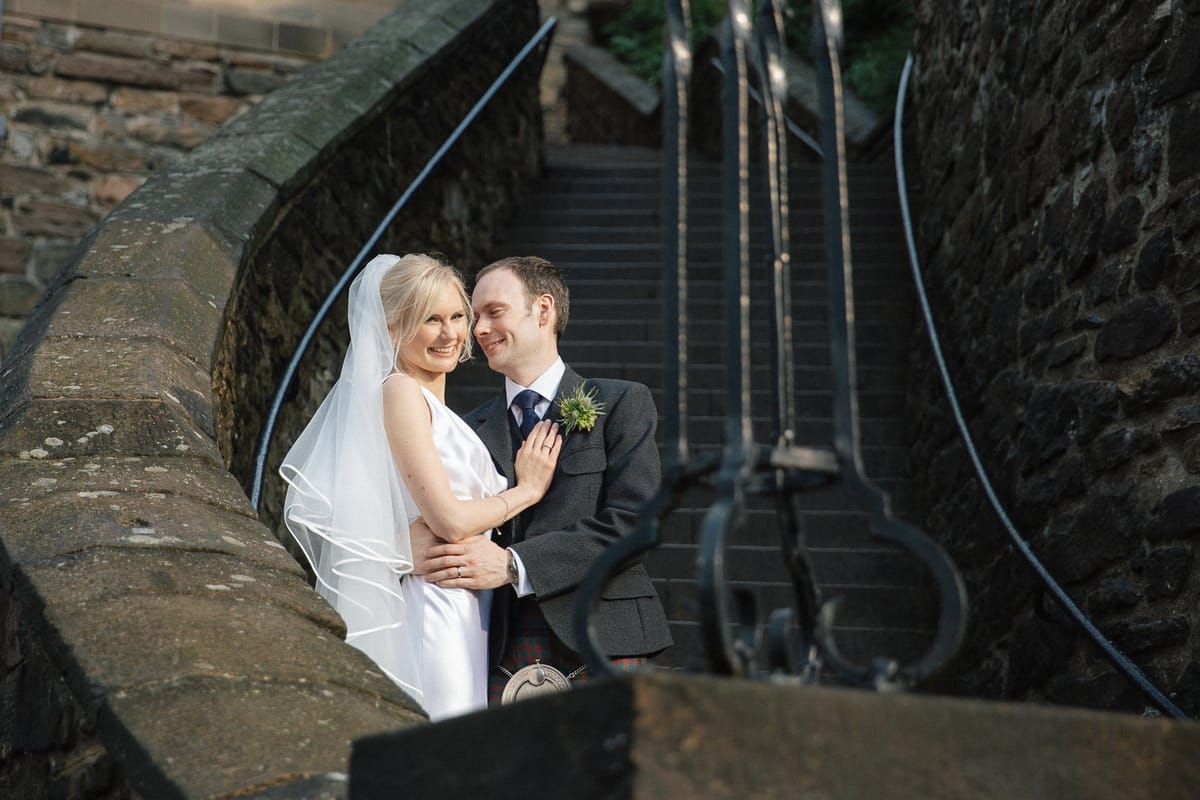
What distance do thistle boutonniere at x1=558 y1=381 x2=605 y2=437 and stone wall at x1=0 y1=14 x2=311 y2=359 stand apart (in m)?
5.62

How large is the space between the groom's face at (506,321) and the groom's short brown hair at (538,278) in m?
0.01

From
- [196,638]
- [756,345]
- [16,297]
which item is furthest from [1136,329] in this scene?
[16,297]

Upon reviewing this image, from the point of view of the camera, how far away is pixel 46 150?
8250 mm

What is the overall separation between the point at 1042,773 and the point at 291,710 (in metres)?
1.08

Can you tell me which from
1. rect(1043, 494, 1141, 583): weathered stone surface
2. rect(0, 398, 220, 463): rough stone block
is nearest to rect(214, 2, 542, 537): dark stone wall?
rect(0, 398, 220, 463): rough stone block

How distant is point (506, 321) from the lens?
3.16m

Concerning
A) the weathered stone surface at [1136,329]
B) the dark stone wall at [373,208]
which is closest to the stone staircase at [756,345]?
the dark stone wall at [373,208]

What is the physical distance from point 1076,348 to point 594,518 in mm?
2047

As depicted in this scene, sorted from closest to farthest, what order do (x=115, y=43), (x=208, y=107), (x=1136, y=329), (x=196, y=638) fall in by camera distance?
(x=196, y=638) → (x=1136, y=329) → (x=115, y=43) → (x=208, y=107)

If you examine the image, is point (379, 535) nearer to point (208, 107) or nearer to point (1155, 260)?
point (1155, 260)

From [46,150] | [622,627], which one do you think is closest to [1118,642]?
[622,627]

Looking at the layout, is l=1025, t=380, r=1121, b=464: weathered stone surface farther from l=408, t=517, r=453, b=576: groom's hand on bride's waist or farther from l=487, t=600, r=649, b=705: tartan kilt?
l=408, t=517, r=453, b=576: groom's hand on bride's waist

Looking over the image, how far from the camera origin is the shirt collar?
3217mm

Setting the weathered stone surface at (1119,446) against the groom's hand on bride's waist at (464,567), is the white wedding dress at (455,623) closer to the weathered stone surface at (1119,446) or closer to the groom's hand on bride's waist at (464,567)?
the groom's hand on bride's waist at (464,567)
